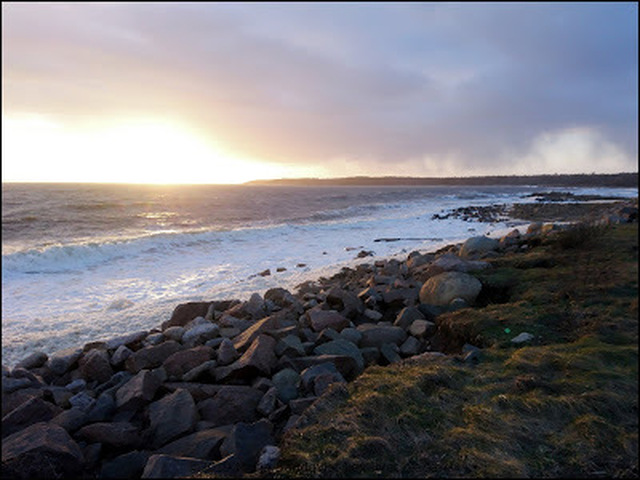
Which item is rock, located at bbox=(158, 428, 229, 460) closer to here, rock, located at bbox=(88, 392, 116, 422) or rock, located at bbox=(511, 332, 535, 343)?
rock, located at bbox=(88, 392, 116, 422)

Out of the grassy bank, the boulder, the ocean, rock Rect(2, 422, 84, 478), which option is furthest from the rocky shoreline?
the boulder

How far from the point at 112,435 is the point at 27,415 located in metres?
1.10

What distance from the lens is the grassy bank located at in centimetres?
246

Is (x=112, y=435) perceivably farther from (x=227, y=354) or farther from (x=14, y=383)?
(x=14, y=383)

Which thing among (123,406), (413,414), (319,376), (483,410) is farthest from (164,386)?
(483,410)

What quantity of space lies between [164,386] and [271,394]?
4.85 ft

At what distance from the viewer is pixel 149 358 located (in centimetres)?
589

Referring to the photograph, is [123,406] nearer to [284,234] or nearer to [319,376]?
[319,376]

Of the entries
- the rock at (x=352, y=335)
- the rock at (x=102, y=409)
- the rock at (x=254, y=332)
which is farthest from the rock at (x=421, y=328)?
the rock at (x=102, y=409)

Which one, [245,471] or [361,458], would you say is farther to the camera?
[245,471]

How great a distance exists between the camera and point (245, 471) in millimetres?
2814

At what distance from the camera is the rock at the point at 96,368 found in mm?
5742

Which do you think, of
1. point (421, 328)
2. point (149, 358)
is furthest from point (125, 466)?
point (421, 328)

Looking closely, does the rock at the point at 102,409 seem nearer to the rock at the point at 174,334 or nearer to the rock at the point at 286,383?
the rock at the point at 286,383
